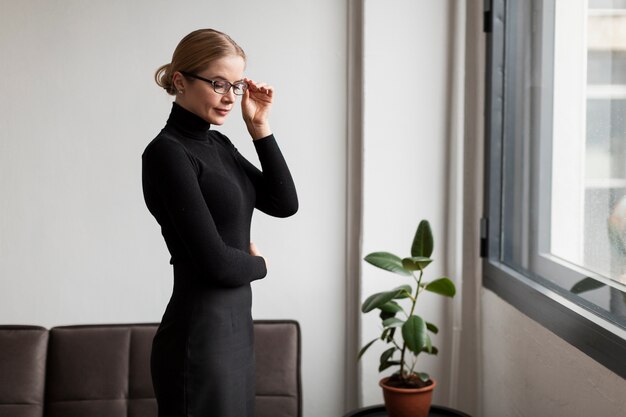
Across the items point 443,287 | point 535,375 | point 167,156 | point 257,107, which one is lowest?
point 535,375

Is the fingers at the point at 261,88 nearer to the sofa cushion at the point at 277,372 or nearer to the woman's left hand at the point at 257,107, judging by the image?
the woman's left hand at the point at 257,107

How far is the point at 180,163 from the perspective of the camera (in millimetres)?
1674

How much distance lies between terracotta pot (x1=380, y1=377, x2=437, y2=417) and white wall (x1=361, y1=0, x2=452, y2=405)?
510mm

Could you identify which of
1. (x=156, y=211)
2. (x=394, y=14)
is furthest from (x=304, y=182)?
(x=156, y=211)

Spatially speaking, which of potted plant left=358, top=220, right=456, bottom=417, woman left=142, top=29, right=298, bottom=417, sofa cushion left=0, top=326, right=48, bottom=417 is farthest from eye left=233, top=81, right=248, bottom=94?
sofa cushion left=0, top=326, right=48, bottom=417

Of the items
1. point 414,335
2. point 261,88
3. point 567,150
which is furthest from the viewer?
point 414,335

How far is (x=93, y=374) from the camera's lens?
2674mm

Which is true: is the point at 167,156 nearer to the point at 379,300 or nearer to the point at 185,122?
the point at 185,122

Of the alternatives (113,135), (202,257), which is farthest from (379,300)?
(113,135)

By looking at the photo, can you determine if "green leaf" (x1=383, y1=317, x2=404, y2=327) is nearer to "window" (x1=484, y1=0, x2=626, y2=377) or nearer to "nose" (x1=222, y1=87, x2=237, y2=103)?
"window" (x1=484, y1=0, x2=626, y2=377)

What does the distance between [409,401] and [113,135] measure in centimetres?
144

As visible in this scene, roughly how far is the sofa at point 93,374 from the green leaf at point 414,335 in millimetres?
506

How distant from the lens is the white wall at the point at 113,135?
9.55 ft

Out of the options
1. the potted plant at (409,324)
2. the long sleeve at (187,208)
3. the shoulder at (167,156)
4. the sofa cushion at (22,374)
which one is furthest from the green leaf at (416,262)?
Result: the sofa cushion at (22,374)
